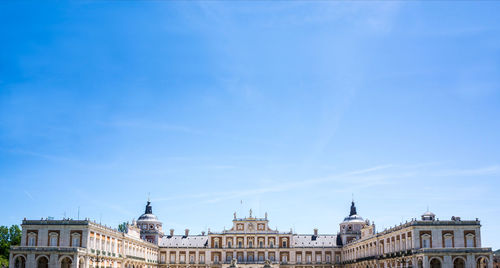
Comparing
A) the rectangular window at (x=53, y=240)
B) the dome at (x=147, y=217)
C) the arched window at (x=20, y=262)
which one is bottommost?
the arched window at (x=20, y=262)

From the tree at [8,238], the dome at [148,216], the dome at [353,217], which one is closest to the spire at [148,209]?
the dome at [148,216]

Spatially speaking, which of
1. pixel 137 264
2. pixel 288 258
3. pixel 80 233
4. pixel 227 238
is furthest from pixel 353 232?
pixel 80 233

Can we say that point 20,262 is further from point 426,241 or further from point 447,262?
point 447,262

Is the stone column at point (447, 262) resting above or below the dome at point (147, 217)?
below

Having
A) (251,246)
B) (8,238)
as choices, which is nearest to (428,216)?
(251,246)

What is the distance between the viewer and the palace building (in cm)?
6669

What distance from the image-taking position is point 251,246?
10625 cm

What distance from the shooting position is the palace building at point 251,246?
219 feet

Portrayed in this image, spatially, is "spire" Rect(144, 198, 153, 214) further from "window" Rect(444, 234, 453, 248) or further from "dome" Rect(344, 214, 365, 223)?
"window" Rect(444, 234, 453, 248)

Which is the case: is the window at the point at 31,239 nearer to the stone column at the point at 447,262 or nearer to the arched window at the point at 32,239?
the arched window at the point at 32,239

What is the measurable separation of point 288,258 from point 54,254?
52.7 m

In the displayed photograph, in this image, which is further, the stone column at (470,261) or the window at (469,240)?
the window at (469,240)

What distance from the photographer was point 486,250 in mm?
66062

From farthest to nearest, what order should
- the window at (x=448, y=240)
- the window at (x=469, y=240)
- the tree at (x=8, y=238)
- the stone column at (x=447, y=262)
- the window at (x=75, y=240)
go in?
the tree at (x=8, y=238), the window at (x=75, y=240), the window at (x=448, y=240), the window at (x=469, y=240), the stone column at (x=447, y=262)
